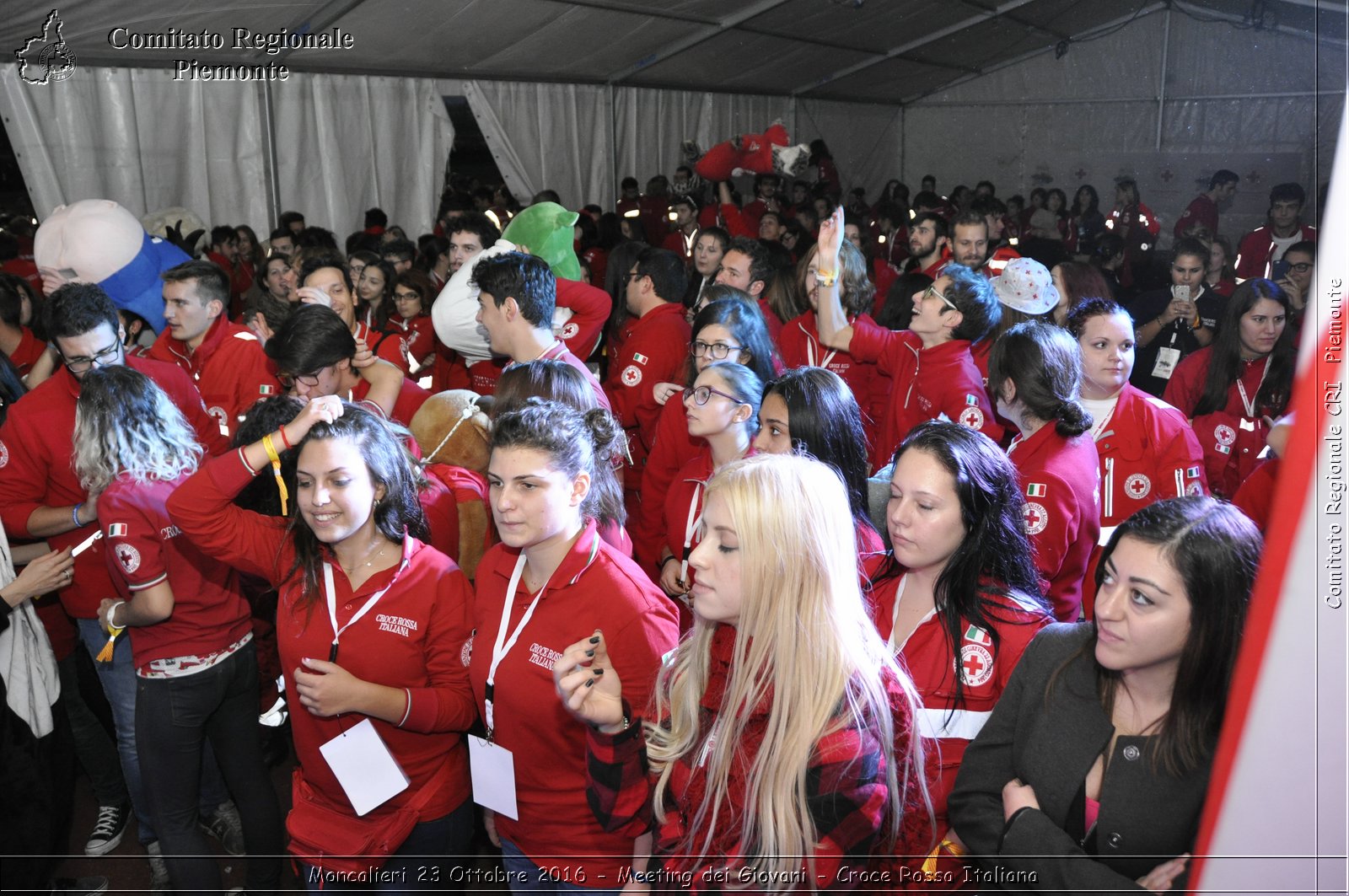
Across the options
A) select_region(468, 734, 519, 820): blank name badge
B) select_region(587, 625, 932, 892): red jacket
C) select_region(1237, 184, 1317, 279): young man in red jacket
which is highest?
select_region(1237, 184, 1317, 279): young man in red jacket

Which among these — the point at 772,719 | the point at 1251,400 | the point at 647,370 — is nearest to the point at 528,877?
the point at 772,719

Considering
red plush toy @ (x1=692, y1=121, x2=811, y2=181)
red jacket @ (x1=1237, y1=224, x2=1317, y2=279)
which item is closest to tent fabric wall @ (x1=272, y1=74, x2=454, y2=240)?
red plush toy @ (x1=692, y1=121, x2=811, y2=181)

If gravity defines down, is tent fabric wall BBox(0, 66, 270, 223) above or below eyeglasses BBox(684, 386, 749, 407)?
above

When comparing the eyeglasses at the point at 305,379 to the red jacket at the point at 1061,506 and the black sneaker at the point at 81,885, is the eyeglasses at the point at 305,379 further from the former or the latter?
the red jacket at the point at 1061,506

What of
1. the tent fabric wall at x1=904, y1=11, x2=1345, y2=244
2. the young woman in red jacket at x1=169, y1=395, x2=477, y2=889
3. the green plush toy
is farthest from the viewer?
the tent fabric wall at x1=904, y1=11, x2=1345, y2=244

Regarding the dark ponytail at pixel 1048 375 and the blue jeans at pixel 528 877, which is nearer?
the blue jeans at pixel 528 877

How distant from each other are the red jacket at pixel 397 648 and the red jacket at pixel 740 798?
56cm

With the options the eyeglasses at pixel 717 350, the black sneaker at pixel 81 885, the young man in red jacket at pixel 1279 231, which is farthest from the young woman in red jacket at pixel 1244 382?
the black sneaker at pixel 81 885

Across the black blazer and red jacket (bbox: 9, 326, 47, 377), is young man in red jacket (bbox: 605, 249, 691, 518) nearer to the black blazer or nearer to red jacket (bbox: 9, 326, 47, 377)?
the black blazer

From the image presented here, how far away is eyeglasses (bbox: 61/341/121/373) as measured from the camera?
119 inches

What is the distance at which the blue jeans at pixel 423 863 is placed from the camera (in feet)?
6.88

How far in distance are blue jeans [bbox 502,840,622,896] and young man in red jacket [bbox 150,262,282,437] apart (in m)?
2.37

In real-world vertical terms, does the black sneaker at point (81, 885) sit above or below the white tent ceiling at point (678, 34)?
below

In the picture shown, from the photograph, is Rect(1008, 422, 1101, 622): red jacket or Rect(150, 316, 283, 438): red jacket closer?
Rect(1008, 422, 1101, 622): red jacket
